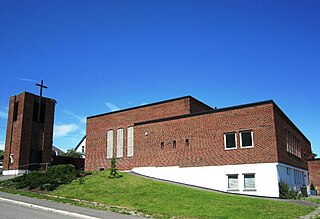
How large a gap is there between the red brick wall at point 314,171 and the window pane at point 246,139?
63.0 feet

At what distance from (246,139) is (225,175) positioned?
3.28m

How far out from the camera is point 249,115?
25922mm

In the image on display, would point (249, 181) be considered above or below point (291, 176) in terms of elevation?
below

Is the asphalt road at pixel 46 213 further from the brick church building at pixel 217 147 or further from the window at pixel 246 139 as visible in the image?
the window at pixel 246 139

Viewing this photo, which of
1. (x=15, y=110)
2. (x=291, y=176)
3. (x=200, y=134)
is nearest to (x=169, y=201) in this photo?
(x=200, y=134)

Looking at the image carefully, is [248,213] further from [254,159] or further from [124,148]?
[124,148]

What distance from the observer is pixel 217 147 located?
2711 cm

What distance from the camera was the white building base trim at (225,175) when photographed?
2378cm

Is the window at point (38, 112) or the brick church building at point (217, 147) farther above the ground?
the window at point (38, 112)

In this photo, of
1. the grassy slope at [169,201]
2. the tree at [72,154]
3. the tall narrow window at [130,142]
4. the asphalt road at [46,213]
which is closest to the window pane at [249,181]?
the grassy slope at [169,201]

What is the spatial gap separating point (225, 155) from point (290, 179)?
6195 mm

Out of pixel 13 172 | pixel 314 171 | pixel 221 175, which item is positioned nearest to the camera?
pixel 221 175

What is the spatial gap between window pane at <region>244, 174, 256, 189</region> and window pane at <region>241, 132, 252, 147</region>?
2384 mm

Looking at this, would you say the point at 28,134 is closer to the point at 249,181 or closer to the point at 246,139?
the point at 246,139
